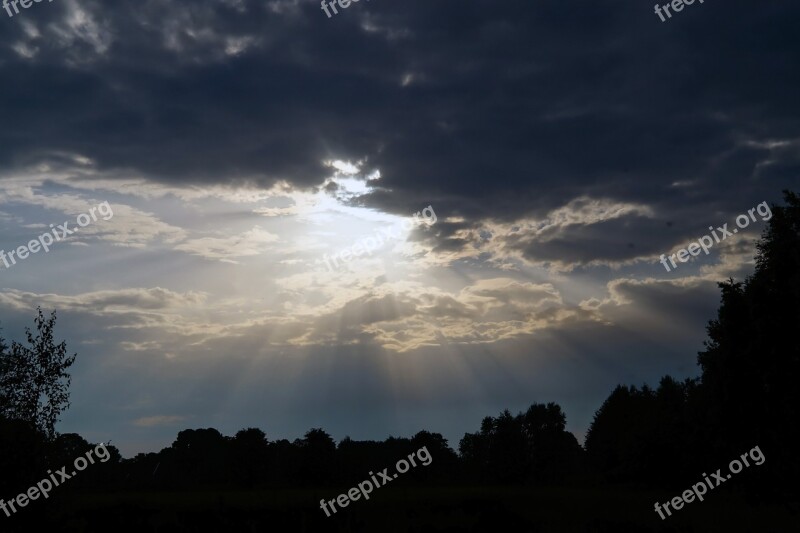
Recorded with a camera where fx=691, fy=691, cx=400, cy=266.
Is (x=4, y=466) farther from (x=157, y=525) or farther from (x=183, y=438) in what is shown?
(x=183, y=438)

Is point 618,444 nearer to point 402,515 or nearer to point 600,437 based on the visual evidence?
point 600,437

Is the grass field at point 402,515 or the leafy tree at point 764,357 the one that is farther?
the grass field at point 402,515

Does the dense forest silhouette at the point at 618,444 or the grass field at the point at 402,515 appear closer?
the dense forest silhouette at the point at 618,444

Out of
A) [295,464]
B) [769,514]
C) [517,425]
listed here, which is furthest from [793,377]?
[517,425]

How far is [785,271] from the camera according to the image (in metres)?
40.1

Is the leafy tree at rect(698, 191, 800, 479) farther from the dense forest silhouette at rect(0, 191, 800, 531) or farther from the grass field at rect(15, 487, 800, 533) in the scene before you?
the grass field at rect(15, 487, 800, 533)

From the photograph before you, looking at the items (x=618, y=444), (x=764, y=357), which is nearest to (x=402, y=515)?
(x=764, y=357)

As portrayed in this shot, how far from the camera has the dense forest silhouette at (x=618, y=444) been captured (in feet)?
125

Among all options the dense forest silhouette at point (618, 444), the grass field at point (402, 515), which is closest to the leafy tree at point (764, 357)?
the dense forest silhouette at point (618, 444)

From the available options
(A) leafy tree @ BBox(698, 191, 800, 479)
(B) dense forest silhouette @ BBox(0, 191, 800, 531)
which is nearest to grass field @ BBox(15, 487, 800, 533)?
(B) dense forest silhouette @ BBox(0, 191, 800, 531)

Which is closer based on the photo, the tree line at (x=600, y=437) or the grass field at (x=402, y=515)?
the tree line at (x=600, y=437)

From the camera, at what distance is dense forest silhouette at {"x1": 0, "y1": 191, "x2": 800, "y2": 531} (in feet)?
125

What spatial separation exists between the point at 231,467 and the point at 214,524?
5993cm

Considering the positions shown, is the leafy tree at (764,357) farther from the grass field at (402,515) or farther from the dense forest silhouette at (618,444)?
the grass field at (402,515)
